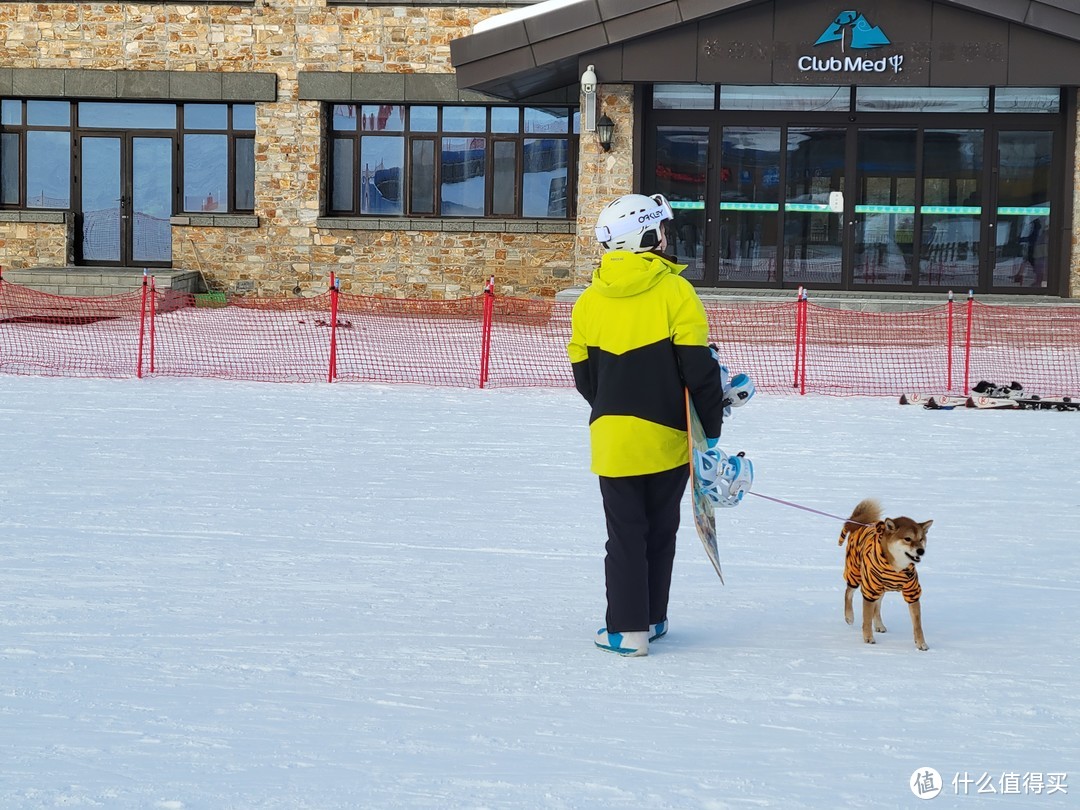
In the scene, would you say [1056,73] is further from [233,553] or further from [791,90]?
[233,553]

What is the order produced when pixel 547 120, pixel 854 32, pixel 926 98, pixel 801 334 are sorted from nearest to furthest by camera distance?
1. pixel 801 334
2. pixel 854 32
3. pixel 926 98
4. pixel 547 120

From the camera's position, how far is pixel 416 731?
15.1 ft

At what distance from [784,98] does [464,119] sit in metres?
5.54

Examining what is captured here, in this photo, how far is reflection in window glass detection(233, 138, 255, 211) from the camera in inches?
958

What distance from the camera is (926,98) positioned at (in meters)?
20.7

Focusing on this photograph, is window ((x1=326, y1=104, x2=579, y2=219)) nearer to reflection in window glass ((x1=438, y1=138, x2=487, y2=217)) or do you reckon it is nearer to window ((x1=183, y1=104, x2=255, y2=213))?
reflection in window glass ((x1=438, y1=138, x2=487, y2=217))

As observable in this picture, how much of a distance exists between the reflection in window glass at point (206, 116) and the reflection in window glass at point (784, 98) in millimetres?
8336

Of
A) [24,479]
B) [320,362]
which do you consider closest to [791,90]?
[320,362]

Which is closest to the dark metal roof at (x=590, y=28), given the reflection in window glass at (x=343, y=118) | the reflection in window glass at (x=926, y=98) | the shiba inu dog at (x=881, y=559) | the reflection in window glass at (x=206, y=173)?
the reflection in window glass at (x=926, y=98)

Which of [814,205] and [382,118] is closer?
[814,205]

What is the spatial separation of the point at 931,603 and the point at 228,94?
762 inches

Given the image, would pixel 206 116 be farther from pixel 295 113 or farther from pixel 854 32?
pixel 854 32

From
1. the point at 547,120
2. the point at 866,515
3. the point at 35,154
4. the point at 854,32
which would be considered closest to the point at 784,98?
the point at 854,32

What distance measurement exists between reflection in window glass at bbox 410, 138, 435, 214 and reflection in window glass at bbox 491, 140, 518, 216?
3.30ft
